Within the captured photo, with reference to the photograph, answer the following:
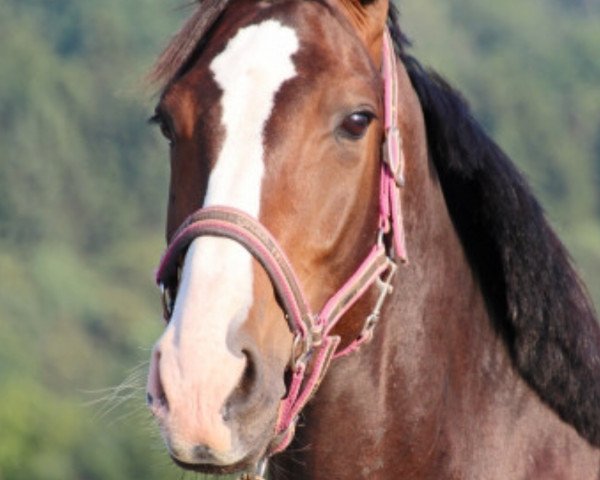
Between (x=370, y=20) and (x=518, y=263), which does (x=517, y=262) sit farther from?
(x=370, y=20)

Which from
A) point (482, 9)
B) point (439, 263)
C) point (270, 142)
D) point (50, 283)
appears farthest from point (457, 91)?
point (482, 9)

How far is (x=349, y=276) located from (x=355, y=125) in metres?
0.52

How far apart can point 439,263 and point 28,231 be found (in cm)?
6629

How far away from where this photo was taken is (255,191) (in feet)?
20.0

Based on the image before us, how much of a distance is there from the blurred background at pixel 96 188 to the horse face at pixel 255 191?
2795 centimetres

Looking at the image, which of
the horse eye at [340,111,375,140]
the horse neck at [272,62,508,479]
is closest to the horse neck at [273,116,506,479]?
the horse neck at [272,62,508,479]

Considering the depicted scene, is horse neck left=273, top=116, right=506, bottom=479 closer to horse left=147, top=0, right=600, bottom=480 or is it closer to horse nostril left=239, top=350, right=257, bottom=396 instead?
horse left=147, top=0, right=600, bottom=480

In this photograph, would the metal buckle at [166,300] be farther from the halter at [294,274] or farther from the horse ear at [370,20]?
the horse ear at [370,20]

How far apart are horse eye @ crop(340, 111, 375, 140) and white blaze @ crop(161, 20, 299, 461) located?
24 centimetres

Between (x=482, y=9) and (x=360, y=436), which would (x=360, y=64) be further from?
(x=482, y=9)

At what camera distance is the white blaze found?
5.79 metres

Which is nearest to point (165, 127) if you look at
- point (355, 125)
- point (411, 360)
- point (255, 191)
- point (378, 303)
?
point (255, 191)

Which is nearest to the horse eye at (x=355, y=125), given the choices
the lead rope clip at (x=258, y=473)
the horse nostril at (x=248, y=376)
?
the horse nostril at (x=248, y=376)

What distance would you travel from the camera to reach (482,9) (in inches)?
5236
